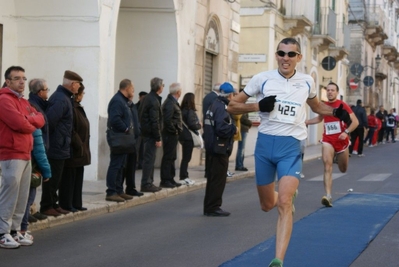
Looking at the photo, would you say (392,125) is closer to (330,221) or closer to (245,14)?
(245,14)

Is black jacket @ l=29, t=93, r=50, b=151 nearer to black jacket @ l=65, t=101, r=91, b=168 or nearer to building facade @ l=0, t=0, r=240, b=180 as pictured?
black jacket @ l=65, t=101, r=91, b=168

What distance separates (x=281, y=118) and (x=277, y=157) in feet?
1.14

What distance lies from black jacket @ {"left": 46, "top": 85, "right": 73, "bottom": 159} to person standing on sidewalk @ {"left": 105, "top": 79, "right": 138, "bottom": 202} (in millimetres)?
1954

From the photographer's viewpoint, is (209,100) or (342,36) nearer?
(209,100)

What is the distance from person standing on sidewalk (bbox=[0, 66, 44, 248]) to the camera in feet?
30.5

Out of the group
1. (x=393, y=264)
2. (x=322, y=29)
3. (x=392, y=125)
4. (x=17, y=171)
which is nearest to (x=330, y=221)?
(x=393, y=264)

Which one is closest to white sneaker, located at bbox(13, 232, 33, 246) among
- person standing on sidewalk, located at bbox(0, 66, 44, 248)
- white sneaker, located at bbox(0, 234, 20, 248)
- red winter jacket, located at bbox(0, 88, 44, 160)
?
person standing on sidewalk, located at bbox(0, 66, 44, 248)

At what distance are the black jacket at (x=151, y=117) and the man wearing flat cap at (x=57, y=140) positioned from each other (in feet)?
11.3

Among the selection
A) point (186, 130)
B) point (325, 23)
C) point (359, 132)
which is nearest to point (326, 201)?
point (186, 130)

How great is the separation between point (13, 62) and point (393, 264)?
1042cm

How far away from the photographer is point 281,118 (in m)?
7.81

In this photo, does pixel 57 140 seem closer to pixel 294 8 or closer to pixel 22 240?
pixel 22 240

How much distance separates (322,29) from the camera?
40688mm

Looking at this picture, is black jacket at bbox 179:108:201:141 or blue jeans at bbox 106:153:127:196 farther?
black jacket at bbox 179:108:201:141
